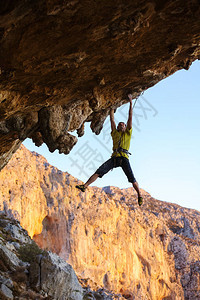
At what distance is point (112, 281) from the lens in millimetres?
31156

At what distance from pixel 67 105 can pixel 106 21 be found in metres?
3.25

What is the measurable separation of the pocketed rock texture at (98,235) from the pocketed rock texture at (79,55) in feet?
50.9

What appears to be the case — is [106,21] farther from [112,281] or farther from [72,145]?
[112,281]

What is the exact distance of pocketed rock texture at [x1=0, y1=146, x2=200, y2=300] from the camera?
2530 centimetres

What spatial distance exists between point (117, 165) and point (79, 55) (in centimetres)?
278

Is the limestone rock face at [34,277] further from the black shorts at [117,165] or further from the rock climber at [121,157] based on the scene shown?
the black shorts at [117,165]

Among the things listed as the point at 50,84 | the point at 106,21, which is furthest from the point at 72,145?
the point at 106,21

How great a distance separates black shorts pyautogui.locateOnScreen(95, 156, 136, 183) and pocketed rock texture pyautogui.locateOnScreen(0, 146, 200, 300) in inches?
634

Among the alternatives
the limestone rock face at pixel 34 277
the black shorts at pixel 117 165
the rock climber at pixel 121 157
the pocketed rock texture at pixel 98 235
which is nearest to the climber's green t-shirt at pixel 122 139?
the rock climber at pixel 121 157

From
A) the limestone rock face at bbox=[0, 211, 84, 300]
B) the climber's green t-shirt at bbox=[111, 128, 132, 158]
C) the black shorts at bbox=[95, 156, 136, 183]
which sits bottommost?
the limestone rock face at bbox=[0, 211, 84, 300]

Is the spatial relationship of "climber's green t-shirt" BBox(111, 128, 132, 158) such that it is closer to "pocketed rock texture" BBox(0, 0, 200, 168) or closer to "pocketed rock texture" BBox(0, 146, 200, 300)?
"pocketed rock texture" BBox(0, 0, 200, 168)

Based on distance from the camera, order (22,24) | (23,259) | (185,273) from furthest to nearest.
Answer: (185,273), (23,259), (22,24)

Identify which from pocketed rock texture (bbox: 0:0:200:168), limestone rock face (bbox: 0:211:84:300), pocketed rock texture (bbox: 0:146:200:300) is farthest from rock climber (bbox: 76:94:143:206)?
pocketed rock texture (bbox: 0:146:200:300)

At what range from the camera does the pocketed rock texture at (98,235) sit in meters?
25.3
